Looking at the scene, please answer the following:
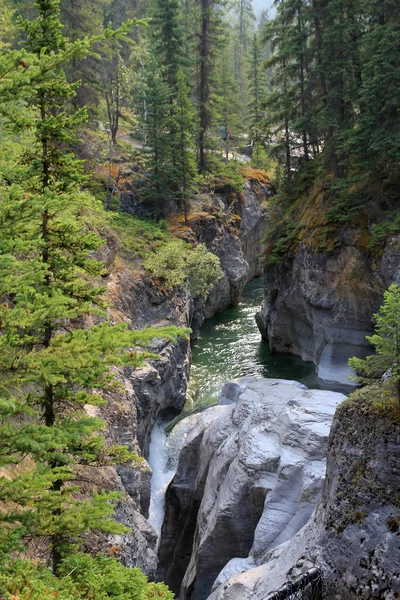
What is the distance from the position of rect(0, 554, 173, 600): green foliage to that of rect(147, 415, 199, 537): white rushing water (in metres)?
11.4

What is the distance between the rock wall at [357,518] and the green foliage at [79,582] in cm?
312

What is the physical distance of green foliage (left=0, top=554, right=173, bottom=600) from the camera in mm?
4742

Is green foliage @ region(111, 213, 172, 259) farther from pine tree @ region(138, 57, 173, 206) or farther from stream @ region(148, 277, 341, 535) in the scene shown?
stream @ region(148, 277, 341, 535)

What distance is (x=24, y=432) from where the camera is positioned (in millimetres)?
4957

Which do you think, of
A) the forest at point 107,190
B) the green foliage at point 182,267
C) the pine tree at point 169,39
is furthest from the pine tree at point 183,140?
the green foliage at point 182,267

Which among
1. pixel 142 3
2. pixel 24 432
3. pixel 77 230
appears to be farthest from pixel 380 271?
pixel 142 3

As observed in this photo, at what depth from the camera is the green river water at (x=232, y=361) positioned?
2544 cm

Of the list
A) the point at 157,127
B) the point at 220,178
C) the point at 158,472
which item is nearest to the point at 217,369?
the point at 158,472

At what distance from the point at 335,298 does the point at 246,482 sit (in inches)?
562

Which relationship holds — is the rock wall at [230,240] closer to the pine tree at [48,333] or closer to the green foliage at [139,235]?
the green foliage at [139,235]

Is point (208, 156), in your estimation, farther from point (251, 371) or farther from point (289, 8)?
point (251, 371)

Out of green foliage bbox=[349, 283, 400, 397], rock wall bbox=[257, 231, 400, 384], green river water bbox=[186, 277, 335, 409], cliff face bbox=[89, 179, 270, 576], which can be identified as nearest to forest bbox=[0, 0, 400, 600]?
cliff face bbox=[89, 179, 270, 576]

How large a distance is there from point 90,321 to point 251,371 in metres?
14.2

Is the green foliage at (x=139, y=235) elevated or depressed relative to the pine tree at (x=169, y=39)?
depressed
